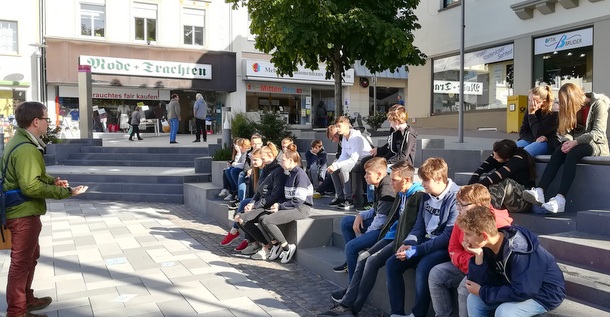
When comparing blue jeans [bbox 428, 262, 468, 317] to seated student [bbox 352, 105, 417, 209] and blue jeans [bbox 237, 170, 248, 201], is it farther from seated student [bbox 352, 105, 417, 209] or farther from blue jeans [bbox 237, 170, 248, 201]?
blue jeans [bbox 237, 170, 248, 201]

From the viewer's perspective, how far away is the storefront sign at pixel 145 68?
23734mm

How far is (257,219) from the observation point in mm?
6852

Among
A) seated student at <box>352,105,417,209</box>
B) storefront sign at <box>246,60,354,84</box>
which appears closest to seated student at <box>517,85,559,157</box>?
seated student at <box>352,105,417,209</box>

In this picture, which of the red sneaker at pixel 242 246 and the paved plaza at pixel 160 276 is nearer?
the paved plaza at pixel 160 276

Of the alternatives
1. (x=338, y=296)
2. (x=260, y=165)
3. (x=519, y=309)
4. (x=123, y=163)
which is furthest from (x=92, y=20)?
(x=519, y=309)

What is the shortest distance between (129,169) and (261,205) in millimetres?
8164

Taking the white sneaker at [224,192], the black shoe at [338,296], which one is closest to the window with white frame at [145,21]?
the white sneaker at [224,192]

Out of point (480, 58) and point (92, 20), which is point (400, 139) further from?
point (92, 20)

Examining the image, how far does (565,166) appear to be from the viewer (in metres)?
5.38

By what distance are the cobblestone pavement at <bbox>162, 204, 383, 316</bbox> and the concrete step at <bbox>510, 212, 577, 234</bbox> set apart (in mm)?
1725

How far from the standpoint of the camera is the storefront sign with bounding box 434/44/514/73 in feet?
54.6

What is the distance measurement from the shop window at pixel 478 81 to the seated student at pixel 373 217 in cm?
1287

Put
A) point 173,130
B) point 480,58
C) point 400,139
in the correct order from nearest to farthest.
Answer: point 400,139 < point 480,58 < point 173,130

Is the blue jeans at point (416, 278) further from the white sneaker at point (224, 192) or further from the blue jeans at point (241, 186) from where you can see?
the white sneaker at point (224, 192)
